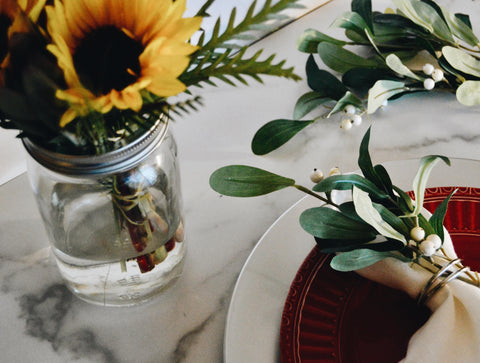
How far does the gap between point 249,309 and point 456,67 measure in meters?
→ 0.31

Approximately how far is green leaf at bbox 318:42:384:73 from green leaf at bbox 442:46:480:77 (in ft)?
0.23

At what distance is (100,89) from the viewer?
30 cm

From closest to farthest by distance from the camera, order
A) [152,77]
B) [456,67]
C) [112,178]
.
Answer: [152,77] < [112,178] < [456,67]

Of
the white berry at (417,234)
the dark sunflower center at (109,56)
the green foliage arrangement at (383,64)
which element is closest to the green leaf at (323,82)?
the green foliage arrangement at (383,64)

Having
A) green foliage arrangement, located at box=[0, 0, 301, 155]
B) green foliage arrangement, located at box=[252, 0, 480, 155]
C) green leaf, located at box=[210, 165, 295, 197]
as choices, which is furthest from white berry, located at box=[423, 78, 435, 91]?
green foliage arrangement, located at box=[0, 0, 301, 155]

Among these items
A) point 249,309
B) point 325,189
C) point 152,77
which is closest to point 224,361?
point 249,309

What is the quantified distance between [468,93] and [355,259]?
248mm

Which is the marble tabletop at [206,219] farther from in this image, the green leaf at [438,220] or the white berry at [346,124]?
the green leaf at [438,220]

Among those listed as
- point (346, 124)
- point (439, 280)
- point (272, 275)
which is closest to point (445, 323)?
point (439, 280)

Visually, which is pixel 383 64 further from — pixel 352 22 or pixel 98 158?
pixel 98 158

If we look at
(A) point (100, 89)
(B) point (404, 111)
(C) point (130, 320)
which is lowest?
(C) point (130, 320)

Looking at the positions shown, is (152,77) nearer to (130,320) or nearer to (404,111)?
(130,320)

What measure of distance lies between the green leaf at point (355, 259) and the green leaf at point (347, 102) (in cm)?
19

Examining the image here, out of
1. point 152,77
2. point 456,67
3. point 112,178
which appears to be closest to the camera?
point 152,77
